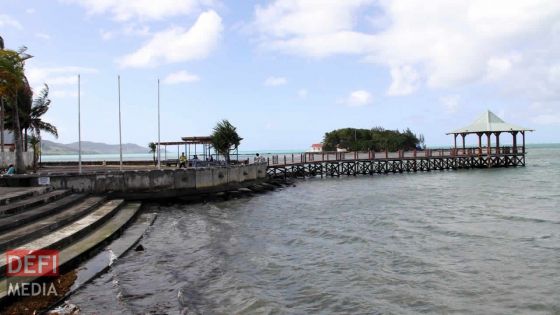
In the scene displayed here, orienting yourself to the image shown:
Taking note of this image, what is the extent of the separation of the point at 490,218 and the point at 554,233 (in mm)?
4177

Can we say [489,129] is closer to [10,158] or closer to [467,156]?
[467,156]

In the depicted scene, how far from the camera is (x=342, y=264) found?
13.4 metres

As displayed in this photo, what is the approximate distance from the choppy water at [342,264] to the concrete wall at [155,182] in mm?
3346

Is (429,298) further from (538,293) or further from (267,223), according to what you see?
(267,223)

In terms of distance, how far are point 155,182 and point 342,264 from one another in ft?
57.1

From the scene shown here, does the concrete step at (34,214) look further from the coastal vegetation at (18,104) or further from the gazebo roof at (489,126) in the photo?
the gazebo roof at (489,126)

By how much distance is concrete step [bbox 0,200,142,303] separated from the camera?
10.8m

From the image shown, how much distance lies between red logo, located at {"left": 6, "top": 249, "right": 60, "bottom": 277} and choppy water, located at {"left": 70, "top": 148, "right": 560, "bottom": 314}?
102cm

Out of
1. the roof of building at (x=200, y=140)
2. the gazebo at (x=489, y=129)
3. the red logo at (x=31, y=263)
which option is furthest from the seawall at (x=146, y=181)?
the gazebo at (x=489, y=129)

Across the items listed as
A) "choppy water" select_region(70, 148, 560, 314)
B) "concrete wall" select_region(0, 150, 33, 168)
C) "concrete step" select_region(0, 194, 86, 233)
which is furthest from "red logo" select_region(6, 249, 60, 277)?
"concrete wall" select_region(0, 150, 33, 168)

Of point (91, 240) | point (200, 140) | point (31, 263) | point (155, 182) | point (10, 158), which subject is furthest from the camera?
point (200, 140)

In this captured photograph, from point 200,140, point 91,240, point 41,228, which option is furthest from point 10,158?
point 41,228

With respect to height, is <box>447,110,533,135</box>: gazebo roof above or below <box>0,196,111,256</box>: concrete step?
above

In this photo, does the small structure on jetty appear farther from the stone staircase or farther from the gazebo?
the stone staircase
